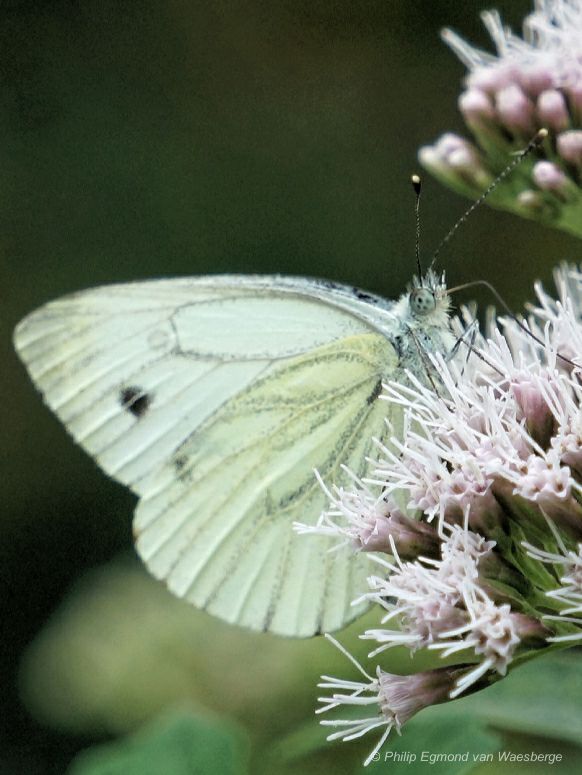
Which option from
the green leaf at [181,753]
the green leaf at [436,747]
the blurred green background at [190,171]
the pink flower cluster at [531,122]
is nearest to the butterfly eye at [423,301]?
the pink flower cluster at [531,122]

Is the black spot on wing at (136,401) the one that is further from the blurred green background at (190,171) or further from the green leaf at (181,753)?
the blurred green background at (190,171)

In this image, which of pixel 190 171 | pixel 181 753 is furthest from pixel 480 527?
pixel 190 171

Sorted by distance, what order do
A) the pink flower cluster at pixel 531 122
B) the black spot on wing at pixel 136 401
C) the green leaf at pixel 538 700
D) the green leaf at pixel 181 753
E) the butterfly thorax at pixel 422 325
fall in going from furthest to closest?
the black spot on wing at pixel 136 401 < the pink flower cluster at pixel 531 122 < the butterfly thorax at pixel 422 325 < the green leaf at pixel 181 753 < the green leaf at pixel 538 700

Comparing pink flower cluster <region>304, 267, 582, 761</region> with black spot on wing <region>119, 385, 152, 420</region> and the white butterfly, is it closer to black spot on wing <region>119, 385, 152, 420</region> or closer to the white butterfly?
the white butterfly

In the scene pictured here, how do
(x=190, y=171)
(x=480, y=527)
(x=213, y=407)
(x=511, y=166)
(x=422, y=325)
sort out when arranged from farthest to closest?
(x=190, y=171), (x=213, y=407), (x=511, y=166), (x=422, y=325), (x=480, y=527)

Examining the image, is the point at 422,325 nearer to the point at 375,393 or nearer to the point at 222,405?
the point at 375,393

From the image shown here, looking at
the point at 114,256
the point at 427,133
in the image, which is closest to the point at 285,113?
the point at 427,133
